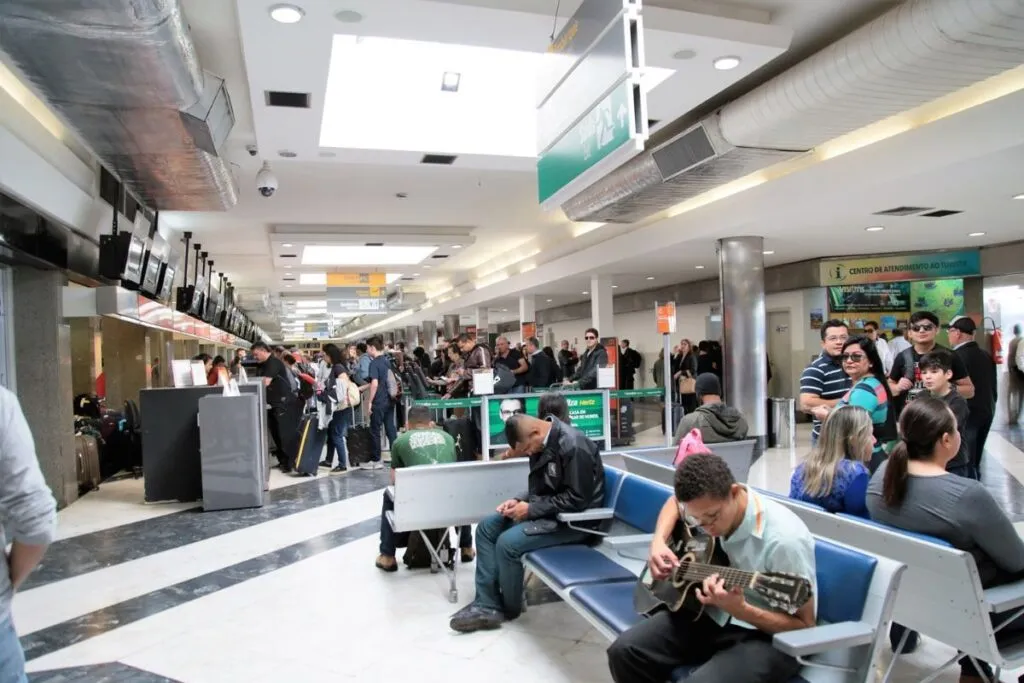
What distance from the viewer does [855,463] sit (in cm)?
328

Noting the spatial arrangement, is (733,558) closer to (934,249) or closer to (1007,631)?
(1007,631)

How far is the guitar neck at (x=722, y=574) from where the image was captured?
2.07 meters

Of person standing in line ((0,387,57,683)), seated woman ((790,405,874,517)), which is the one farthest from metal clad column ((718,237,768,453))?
person standing in line ((0,387,57,683))

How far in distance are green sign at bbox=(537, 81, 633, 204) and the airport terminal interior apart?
0.03m

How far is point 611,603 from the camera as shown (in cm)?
293

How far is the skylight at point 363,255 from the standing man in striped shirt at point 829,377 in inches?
342

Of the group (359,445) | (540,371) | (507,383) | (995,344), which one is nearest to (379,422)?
(359,445)

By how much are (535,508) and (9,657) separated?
2.44 meters

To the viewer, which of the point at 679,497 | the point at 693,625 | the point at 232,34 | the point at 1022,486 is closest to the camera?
the point at 679,497

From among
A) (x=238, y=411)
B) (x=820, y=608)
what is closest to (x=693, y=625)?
(x=820, y=608)

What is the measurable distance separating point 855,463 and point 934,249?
10.0 meters

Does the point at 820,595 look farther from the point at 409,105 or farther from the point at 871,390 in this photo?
the point at 409,105

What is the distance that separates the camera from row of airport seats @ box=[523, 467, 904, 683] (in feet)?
6.75

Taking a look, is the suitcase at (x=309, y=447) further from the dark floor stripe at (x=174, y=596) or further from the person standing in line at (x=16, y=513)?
the person standing in line at (x=16, y=513)
